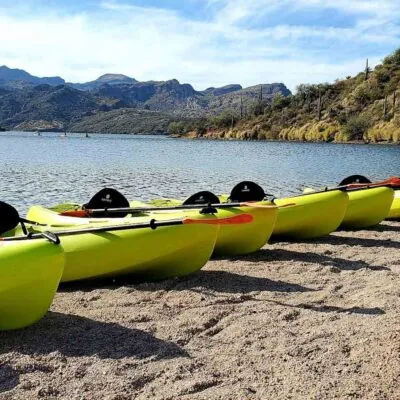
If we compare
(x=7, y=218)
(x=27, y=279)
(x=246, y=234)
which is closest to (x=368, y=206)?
(x=246, y=234)

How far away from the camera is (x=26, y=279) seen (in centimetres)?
440

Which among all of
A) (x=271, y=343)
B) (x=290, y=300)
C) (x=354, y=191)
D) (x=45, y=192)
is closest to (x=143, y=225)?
(x=290, y=300)

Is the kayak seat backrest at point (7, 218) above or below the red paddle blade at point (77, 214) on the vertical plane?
above

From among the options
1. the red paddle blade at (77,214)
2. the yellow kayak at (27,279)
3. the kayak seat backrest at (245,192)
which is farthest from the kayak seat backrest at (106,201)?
the yellow kayak at (27,279)

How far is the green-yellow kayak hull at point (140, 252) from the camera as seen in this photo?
19.7 feet

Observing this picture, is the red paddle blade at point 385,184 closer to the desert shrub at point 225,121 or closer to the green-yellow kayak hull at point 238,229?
the green-yellow kayak hull at point 238,229

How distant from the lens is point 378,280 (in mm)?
6320

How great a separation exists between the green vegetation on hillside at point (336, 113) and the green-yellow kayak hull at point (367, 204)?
216ft

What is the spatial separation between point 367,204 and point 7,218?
19.9 feet

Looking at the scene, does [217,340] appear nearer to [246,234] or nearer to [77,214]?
[246,234]

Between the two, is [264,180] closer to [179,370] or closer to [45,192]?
[45,192]

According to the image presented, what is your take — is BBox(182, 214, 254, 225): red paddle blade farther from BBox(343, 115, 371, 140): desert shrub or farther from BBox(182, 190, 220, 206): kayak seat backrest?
BBox(343, 115, 371, 140): desert shrub

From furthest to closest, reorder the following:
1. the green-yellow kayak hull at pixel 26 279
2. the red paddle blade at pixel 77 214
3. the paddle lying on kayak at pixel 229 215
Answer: the red paddle blade at pixel 77 214
the paddle lying on kayak at pixel 229 215
the green-yellow kayak hull at pixel 26 279

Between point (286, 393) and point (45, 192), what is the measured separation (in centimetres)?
1821
